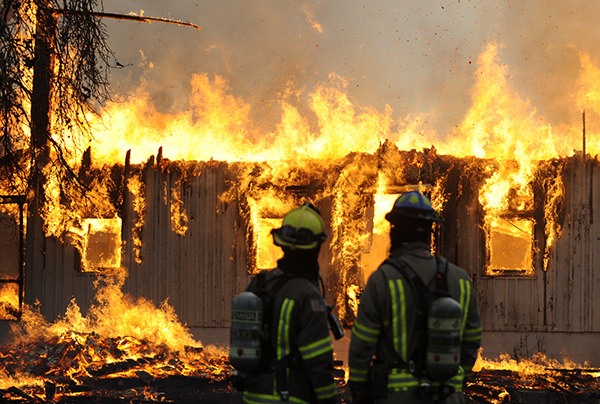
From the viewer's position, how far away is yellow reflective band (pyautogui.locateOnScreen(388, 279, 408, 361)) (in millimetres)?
5082

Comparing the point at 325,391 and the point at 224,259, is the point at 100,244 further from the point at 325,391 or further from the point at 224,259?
the point at 325,391

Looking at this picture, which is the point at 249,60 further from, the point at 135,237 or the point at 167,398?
the point at 167,398

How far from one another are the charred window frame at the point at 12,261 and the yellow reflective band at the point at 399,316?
14.1m

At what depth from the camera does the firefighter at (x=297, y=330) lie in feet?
16.8

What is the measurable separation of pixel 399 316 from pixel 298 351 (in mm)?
637

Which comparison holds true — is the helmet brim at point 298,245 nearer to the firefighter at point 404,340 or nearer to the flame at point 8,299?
the firefighter at point 404,340

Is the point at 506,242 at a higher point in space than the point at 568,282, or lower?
higher

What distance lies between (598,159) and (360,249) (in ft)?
15.1

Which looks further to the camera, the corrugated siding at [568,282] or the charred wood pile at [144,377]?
the corrugated siding at [568,282]

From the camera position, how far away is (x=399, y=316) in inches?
200

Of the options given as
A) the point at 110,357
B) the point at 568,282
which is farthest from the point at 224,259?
the point at 568,282

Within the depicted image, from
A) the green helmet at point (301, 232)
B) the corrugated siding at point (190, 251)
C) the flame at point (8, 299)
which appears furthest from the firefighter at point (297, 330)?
the flame at point (8, 299)

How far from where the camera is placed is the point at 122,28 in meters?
45.7

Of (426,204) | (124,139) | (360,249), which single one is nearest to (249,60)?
(124,139)
